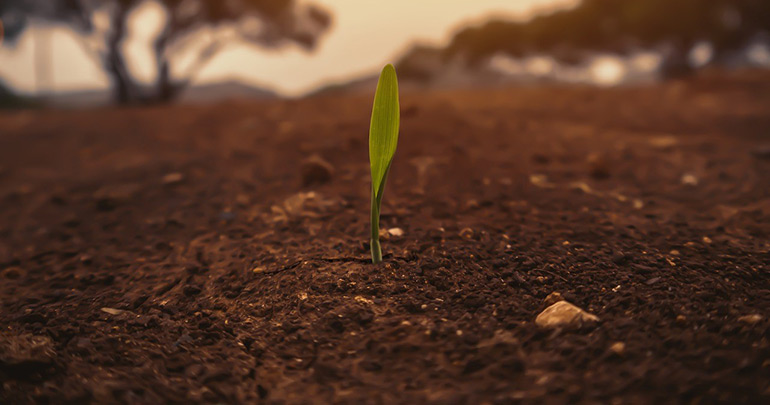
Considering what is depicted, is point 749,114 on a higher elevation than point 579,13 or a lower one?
lower

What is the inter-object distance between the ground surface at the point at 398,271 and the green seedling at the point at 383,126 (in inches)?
11.3

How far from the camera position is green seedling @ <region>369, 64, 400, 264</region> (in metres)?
1.26

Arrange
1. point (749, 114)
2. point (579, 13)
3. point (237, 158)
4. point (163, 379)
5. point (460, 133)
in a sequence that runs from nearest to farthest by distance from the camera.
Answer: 1. point (163, 379)
2. point (237, 158)
3. point (460, 133)
4. point (749, 114)
5. point (579, 13)

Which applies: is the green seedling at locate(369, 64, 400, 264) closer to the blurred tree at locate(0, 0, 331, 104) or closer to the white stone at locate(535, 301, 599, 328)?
the white stone at locate(535, 301, 599, 328)

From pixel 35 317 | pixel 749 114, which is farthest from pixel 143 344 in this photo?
pixel 749 114

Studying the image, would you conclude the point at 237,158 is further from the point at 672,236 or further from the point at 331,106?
the point at 672,236

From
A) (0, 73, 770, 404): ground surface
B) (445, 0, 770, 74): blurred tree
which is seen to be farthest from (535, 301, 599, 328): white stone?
(445, 0, 770, 74): blurred tree

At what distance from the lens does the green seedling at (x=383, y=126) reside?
1.26 metres

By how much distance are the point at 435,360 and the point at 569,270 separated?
536mm

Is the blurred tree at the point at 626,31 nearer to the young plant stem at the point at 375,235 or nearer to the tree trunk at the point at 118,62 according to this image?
the tree trunk at the point at 118,62

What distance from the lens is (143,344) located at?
1191 millimetres

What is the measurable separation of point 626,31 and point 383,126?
50.4 ft

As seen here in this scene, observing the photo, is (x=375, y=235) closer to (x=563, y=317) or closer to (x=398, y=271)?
(x=398, y=271)

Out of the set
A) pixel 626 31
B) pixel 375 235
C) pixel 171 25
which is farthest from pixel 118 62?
pixel 626 31
